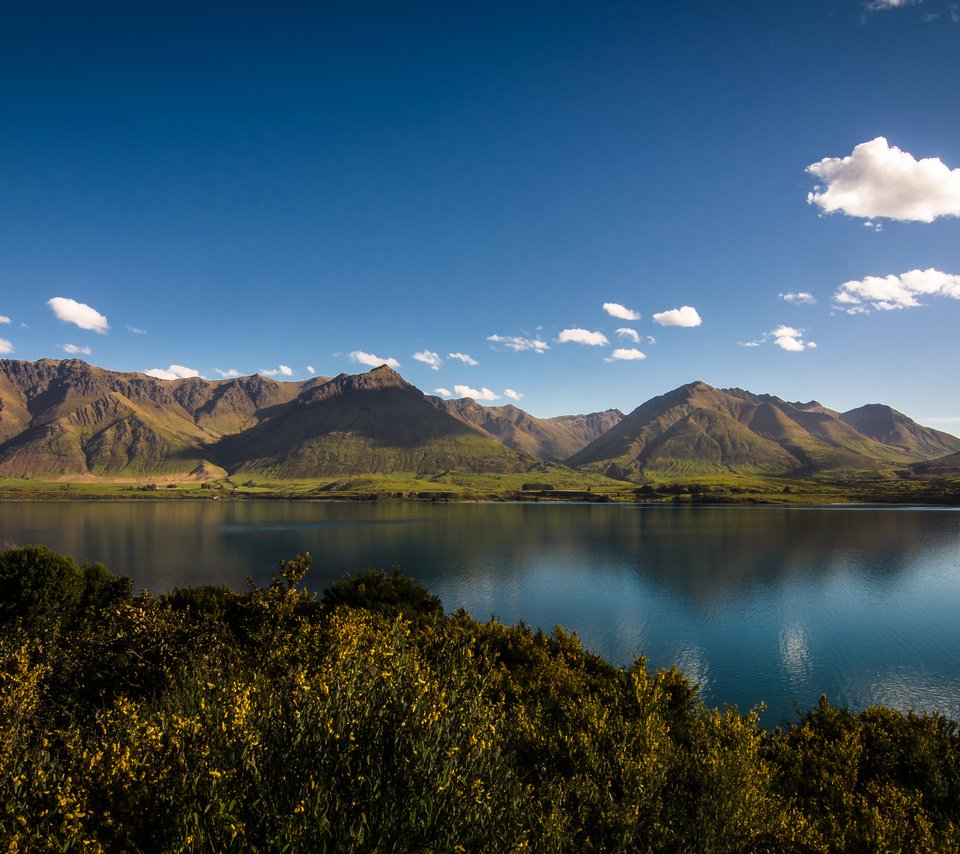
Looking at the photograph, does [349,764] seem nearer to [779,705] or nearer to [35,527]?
[779,705]

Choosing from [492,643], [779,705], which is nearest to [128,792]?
[492,643]

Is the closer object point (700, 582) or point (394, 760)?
point (394, 760)

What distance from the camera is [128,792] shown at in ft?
40.7

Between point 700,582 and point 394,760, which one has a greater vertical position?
point 394,760

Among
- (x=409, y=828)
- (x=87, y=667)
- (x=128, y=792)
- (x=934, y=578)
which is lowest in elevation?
(x=934, y=578)

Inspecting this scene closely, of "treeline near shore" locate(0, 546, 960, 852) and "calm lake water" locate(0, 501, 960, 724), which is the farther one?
"calm lake water" locate(0, 501, 960, 724)

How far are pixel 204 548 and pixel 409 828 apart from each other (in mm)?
157613

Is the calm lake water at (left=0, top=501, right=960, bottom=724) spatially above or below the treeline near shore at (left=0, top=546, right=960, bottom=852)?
below

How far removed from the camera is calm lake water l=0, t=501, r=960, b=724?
6094 centimetres

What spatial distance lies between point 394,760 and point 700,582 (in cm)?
10629

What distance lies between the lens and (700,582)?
107188 mm

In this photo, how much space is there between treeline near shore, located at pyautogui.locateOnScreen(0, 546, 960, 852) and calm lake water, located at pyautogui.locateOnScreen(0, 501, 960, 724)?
82.3ft

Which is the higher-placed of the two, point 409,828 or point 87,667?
point 409,828

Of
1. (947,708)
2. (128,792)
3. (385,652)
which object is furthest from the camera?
(947,708)
